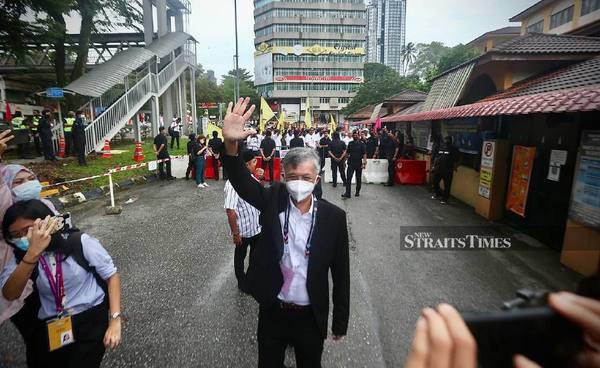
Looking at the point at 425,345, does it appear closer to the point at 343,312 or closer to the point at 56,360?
the point at 343,312

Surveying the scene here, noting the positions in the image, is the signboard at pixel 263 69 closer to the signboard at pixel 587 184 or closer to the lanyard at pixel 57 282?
the signboard at pixel 587 184

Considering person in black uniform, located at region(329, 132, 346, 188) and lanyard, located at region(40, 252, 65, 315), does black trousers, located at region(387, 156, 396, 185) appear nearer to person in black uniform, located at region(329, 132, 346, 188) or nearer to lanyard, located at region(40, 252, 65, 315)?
person in black uniform, located at region(329, 132, 346, 188)

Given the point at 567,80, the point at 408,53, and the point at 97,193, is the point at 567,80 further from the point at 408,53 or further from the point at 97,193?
the point at 408,53

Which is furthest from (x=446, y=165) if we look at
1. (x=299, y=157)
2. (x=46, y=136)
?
(x=46, y=136)

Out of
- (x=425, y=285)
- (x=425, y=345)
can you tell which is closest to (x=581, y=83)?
(x=425, y=285)

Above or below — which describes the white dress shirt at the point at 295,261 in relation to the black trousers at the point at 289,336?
above

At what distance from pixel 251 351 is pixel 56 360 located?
5.25 ft

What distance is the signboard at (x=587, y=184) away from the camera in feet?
15.8

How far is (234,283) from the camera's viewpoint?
15.1 feet

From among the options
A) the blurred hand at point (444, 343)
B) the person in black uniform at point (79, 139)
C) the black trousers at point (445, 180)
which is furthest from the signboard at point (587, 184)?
the person in black uniform at point (79, 139)

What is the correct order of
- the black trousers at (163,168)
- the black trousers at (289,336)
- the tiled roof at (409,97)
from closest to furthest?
1. the black trousers at (289,336)
2. the black trousers at (163,168)
3. the tiled roof at (409,97)

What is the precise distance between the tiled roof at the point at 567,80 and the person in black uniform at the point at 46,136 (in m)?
15.1

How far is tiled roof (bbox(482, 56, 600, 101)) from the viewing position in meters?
6.14

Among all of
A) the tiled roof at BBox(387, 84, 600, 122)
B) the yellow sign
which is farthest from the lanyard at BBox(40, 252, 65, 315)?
the yellow sign
